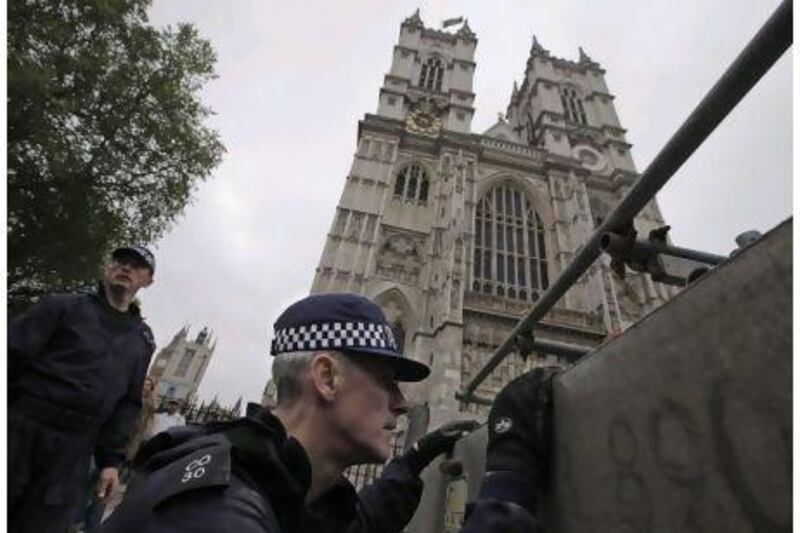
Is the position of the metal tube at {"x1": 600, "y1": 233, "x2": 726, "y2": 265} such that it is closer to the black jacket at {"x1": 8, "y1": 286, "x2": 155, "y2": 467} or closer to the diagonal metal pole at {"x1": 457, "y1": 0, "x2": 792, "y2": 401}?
the diagonal metal pole at {"x1": 457, "y1": 0, "x2": 792, "y2": 401}

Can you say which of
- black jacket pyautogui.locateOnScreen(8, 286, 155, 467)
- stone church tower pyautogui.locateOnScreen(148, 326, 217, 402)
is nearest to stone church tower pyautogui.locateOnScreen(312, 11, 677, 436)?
black jacket pyautogui.locateOnScreen(8, 286, 155, 467)

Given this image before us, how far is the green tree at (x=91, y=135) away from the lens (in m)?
7.34

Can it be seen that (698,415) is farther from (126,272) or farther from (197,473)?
(126,272)

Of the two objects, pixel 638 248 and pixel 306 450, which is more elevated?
pixel 638 248

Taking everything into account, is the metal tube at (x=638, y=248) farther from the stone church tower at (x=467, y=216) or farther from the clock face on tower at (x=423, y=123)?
the clock face on tower at (x=423, y=123)

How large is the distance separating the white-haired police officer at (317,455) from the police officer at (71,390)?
1.66 meters

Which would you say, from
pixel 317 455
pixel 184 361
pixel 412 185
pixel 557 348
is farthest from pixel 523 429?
pixel 184 361

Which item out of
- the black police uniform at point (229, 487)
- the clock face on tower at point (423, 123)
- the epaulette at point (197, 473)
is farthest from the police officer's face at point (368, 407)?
the clock face on tower at point (423, 123)

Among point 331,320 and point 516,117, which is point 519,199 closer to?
point 516,117

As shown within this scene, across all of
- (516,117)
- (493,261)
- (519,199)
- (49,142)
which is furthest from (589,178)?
(49,142)

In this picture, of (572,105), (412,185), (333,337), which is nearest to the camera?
(333,337)

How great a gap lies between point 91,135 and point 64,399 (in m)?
8.31

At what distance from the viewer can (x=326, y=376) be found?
1.31 meters

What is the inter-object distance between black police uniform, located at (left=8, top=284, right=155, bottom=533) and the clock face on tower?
77.3ft
